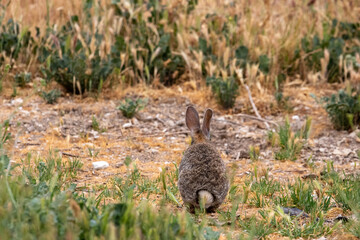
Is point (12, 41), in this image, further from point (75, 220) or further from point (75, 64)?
point (75, 220)

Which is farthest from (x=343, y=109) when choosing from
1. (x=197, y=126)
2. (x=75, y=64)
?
(x=75, y=64)

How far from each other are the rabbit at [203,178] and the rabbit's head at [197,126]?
12 centimetres

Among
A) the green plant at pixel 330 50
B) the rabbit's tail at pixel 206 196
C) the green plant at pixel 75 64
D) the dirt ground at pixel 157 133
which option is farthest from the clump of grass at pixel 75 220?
the green plant at pixel 330 50

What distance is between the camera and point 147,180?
4.18m

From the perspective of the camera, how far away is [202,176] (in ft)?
11.3

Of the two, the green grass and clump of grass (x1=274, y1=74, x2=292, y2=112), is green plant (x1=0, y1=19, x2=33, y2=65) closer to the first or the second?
the green grass

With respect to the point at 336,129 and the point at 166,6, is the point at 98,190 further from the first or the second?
the point at 166,6

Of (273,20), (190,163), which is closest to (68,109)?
(190,163)

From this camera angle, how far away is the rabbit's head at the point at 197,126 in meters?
3.81

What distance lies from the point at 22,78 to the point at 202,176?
4.13 metres

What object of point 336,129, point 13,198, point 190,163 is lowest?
point 336,129

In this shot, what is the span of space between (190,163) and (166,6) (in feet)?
15.9

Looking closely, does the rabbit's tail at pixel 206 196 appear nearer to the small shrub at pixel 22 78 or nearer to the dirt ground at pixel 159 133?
the dirt ground at pixel 159 133

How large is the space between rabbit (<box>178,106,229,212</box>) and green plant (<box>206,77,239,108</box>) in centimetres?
287
